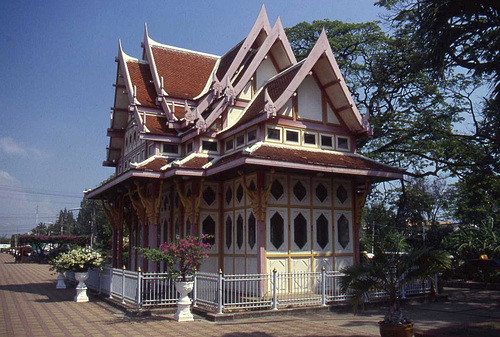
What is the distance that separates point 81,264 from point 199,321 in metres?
6.38

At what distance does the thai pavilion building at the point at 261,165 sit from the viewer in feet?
47.5

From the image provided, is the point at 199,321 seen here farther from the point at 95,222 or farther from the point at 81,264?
the point at 95,222

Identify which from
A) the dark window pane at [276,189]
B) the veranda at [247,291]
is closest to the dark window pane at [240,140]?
the dark window pane at [276,189]

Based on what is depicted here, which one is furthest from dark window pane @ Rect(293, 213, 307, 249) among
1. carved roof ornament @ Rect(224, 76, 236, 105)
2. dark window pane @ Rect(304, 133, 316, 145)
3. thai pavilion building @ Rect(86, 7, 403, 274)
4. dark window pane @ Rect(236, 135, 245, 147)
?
carved roof ornament @ Rect(224, 76, 236, 105)

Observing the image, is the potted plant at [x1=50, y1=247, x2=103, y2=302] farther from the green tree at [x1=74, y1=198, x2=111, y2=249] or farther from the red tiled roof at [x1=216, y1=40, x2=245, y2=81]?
the green tree at [x1=74, y1=198, x2=111, y2=249]

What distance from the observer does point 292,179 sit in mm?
15109

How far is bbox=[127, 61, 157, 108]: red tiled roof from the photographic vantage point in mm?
20028

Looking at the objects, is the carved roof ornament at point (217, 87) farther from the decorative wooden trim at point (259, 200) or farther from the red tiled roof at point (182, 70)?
the decorative wooden trim at point (259, 200)

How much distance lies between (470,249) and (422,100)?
26.8 feet

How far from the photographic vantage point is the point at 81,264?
53.7 feet

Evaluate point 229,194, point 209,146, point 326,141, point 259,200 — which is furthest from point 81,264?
point 326,141

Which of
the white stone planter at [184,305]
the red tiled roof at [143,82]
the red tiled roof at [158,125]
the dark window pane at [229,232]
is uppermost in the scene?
the red tiled roof at [143,82]

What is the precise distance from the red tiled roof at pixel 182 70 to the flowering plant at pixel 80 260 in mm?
6988

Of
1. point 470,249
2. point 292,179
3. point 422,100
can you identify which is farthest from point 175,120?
point 470,249
